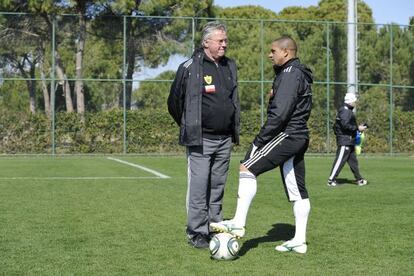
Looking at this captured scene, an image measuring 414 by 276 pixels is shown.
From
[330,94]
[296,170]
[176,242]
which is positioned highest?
[330,94]

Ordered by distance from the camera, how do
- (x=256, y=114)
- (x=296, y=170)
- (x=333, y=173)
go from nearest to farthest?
(x=296, y=170) → (x=333, y=173) → (x=256, y=114)

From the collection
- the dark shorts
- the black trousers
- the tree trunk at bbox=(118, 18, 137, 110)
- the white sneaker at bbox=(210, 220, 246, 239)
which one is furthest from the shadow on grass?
the tree trunk at bbox=(118, 18, 137, 110)

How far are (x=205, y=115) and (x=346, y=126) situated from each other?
6957 mm

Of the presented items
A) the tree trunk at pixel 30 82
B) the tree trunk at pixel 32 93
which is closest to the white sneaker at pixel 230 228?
the tree trunk at pixel 30 82

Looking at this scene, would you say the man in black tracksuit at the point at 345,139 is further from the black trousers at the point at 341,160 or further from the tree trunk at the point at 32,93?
the tree trunk at the point at 32,93

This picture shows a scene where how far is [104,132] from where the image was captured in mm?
25703

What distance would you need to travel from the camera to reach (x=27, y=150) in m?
25.2

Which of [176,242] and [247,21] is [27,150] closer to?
[247,21]

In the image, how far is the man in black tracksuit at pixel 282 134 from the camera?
6000 millimetres

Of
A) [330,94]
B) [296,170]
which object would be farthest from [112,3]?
[296,170]

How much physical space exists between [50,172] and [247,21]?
45.3ft

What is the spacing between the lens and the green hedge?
2525 cm

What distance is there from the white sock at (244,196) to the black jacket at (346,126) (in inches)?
274

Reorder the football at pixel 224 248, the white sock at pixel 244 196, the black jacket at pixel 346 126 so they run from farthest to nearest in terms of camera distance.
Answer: the black jacket at pixel 346 126 → the white sock at pixel 244 196 → the football at pixel 224 248
